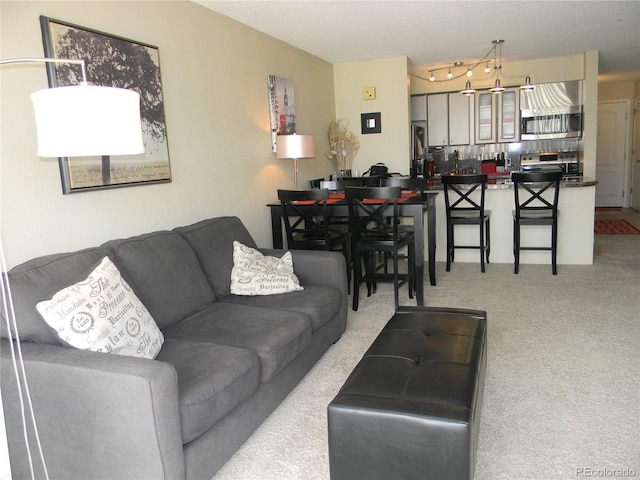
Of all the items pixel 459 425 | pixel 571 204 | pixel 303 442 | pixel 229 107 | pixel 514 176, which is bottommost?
pixel 303 442

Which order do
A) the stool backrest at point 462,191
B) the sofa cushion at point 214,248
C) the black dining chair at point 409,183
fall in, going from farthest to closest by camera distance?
the stool backrest at point 462,191 < the black dining chair at point 409,183 < the sofa cushion at point 214,248

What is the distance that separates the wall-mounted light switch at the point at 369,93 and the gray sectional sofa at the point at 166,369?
12.1 ft

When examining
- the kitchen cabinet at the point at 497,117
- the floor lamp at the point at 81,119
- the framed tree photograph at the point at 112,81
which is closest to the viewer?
the floor lamp at the point at 81,119

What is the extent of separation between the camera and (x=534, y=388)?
2676mm

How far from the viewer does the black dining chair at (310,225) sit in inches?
156

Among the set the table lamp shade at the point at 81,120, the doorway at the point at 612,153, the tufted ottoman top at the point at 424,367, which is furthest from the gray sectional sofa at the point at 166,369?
the doorway at the point at 612,153

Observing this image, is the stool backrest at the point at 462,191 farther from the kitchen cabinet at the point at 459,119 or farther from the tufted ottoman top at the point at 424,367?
the tufted ottoman top at the point at 424,367

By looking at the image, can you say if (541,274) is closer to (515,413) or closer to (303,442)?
(515,413)

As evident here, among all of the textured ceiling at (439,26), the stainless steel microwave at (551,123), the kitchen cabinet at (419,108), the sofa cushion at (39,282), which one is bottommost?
the sofa cushion at (39,282)

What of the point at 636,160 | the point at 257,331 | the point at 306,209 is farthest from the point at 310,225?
the point at 636,160

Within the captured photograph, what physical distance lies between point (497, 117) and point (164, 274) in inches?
243

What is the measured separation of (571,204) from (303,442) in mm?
4139

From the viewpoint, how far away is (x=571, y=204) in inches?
204

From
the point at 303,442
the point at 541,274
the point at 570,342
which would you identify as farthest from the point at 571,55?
the point at 303,442
